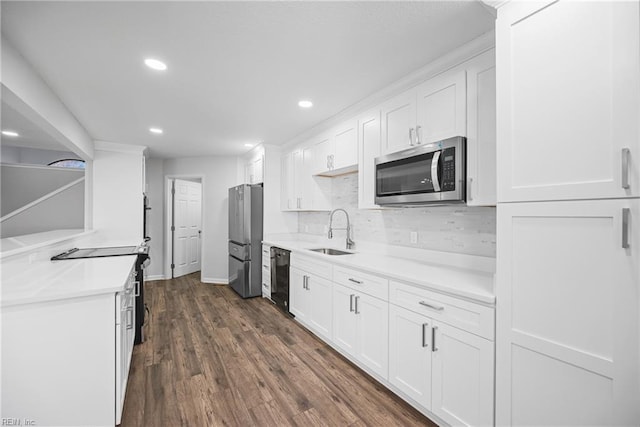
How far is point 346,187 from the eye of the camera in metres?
3.57

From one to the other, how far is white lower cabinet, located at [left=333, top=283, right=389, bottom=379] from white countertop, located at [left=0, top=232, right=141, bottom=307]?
1623mm

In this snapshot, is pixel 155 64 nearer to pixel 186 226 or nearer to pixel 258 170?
pixel 258 170

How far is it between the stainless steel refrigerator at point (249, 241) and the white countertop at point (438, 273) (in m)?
1.86

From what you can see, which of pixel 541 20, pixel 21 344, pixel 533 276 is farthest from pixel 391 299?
pixel 21 344

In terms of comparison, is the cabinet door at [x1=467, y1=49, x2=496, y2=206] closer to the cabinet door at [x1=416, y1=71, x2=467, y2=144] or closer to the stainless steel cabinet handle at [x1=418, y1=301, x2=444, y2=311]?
the cabinet door at [x1=416, y1=71, x2=467, y2=144]

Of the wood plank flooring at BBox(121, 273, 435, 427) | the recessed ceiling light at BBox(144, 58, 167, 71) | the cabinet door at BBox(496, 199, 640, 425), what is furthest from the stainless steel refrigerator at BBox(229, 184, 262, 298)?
the cabinet door at BBox(496, 199, 640, 425)

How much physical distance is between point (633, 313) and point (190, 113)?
357 centimetres

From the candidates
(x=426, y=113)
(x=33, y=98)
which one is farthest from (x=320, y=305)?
(x=33, y=98)

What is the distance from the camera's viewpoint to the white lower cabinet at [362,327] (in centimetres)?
207

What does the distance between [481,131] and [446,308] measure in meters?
1.11

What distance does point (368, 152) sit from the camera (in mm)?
2719

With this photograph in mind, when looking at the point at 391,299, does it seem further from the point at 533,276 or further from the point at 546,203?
the point at 546,203

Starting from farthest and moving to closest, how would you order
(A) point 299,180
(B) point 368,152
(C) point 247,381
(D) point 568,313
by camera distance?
(A) point 299,180, (B) point 368,152, (C) point 247,381, (D) point 568,313

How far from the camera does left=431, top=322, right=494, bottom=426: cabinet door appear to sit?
4.77 feet
